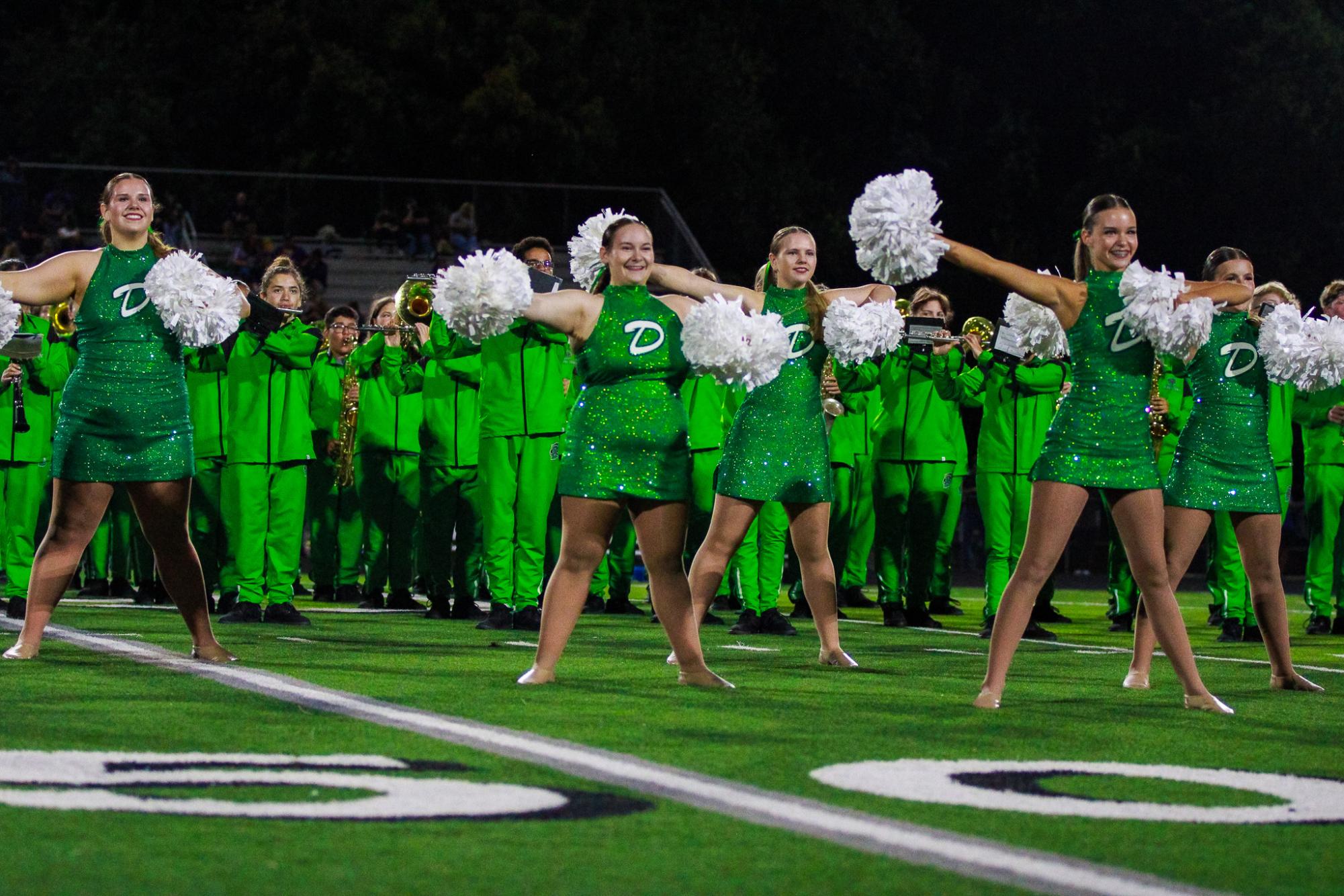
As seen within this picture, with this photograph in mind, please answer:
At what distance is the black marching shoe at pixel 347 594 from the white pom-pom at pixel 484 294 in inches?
280

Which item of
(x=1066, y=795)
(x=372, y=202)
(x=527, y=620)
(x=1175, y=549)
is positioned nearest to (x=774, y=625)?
(x=527, y=620)

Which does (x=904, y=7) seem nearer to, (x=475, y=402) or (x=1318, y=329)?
(x=475, y=402)


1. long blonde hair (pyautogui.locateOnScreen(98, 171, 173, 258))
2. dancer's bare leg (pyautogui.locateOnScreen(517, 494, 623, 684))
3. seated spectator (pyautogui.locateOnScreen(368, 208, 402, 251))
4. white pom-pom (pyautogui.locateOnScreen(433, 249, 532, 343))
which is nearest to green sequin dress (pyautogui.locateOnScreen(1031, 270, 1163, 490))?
dancer's bare leg (pyautogui.locateOnScreen(517, 494, 623, 684))

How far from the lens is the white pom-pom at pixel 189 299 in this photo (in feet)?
24.4

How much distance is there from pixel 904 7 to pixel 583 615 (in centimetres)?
2181

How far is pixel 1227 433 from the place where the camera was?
25.4 ft

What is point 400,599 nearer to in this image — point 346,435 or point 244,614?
point 346,435

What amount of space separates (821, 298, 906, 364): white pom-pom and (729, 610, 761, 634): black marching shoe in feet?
9.15

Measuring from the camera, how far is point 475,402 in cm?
1216

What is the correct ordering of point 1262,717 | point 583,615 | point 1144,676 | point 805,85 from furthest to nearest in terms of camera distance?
1. point 805,85
2. point 583,615
3. point 1144,676
4. point 1262,717

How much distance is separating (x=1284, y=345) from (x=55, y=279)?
472 centimetres

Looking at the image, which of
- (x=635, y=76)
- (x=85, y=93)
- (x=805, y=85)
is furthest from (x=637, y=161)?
(x=85, y=93)

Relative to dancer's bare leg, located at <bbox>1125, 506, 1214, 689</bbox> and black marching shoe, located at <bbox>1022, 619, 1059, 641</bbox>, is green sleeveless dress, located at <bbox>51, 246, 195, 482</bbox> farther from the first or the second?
black marching shoe, located at <bbox>1022, 619, 1059, 641</bbox>

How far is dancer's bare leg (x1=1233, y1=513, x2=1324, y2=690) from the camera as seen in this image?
303 inches
